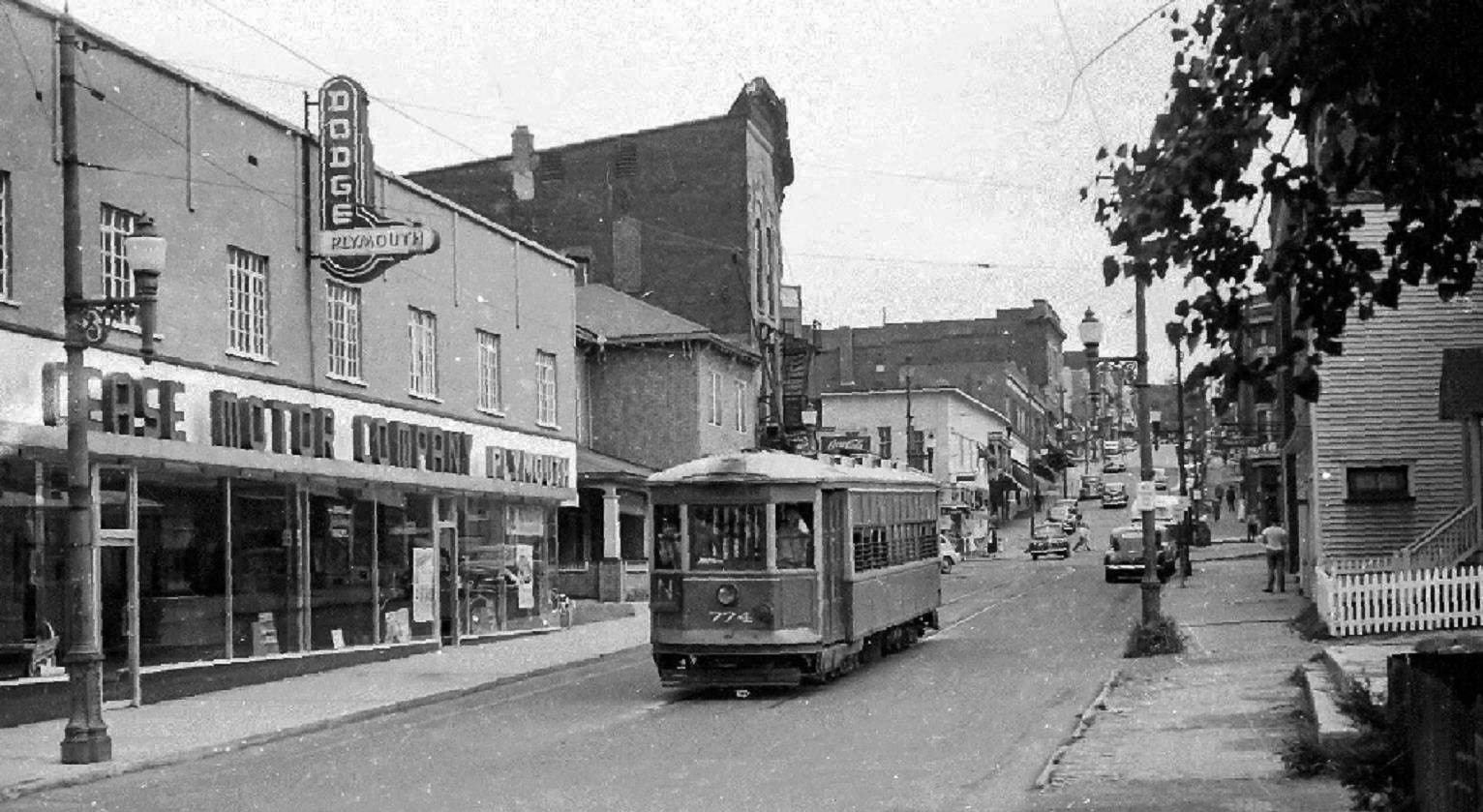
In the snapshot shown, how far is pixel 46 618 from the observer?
68.3ft

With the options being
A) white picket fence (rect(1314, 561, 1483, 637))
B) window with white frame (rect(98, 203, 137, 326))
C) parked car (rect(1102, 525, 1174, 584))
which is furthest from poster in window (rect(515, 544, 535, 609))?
parked car (rect(1102, 525, 1174, 584))

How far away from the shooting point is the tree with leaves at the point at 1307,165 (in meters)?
8.86

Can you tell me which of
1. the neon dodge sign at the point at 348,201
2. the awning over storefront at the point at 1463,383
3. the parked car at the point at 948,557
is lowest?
the parked car at the point at 948,557

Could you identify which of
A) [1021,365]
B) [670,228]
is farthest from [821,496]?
[1021,365]

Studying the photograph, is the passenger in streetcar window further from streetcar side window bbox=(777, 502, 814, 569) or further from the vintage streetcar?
streetcar side window bbox=(777, 502, 814, 569)

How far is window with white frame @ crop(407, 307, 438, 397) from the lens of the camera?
31844mm

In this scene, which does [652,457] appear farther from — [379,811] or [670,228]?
[379,811]

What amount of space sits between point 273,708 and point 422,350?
11.2 m

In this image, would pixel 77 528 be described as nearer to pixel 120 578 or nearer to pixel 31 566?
pixel 31 566

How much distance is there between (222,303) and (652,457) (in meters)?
28.1

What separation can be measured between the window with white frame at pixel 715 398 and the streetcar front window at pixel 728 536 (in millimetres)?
30842

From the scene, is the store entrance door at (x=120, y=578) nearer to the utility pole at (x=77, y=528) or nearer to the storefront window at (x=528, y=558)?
the utility pole at (x=77, y=528)

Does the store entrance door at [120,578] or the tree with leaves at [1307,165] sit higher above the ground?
the tree with leaves at [1307,165]

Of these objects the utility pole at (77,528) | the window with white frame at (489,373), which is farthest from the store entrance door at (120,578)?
the window with white frame at (489,373)
